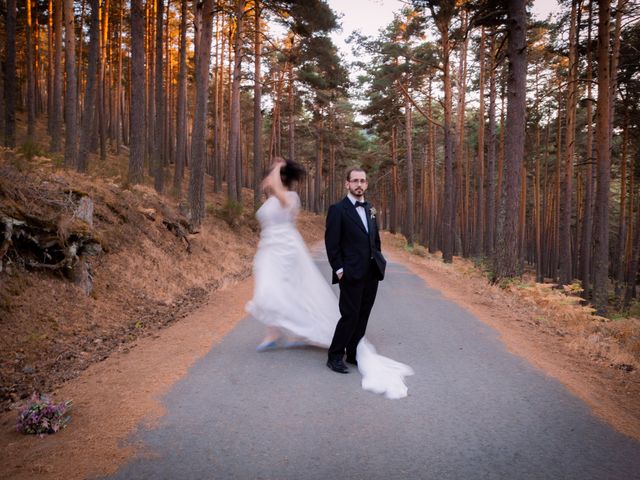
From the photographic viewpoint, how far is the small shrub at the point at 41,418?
134 inches

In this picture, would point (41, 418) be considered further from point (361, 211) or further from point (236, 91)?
point (236, 91)

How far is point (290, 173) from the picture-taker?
5801mm

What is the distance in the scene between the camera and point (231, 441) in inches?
128

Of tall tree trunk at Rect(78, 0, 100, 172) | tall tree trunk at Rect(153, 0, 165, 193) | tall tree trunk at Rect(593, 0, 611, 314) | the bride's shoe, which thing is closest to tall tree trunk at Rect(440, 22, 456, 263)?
tall tree trunk at Rect(593, 0, 611, 314)

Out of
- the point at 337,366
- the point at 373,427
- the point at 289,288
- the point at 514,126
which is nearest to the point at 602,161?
the point at 514,126

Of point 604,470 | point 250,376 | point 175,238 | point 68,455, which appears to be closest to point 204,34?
point 175,238

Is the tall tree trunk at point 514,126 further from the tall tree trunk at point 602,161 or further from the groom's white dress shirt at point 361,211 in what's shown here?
the groom's white dress shirt at point 361,211

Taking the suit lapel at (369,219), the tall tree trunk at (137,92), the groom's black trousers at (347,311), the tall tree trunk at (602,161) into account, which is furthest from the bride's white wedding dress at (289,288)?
the tall tree trunk at (602,161)

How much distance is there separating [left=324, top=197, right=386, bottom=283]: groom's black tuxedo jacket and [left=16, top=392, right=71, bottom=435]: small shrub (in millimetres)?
2898

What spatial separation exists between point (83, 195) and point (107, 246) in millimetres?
1198

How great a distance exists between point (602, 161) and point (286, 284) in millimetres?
12203

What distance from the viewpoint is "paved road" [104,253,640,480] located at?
2.95m

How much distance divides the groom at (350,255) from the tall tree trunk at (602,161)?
459 inches

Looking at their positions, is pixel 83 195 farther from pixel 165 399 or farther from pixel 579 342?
pixel 579 342
